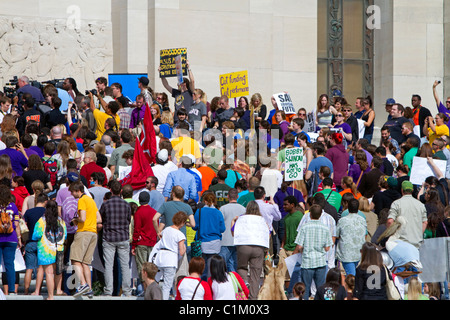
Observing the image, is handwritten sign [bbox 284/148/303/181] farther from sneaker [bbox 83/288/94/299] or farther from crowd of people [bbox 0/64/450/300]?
sneaker [bbox 83/288/94/299]

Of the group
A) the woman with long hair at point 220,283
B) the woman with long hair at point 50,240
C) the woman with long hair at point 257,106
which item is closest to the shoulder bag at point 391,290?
the woman with long hair at point 220,283

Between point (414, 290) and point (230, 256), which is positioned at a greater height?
point (230, 256)

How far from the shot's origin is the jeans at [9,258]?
14.4 metres

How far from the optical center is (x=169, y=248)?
47.2 ft

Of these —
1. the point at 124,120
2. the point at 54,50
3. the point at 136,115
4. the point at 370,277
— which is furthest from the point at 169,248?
the point at 54,50

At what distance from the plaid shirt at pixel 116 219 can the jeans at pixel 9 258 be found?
1.40 m

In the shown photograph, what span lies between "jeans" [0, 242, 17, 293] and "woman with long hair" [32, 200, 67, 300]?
36 cm

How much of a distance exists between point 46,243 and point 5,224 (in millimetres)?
649

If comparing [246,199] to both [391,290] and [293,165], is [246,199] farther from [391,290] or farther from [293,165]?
[391,290]

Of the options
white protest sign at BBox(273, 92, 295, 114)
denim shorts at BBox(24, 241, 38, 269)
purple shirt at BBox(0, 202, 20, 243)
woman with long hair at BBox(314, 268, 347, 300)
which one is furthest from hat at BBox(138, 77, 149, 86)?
woman with long hair at BBox(314, 268, 347, 300)

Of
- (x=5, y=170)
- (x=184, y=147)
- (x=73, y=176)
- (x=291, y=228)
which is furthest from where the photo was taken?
(x=184, y=147)

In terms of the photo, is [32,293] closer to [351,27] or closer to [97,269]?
[97,269]
